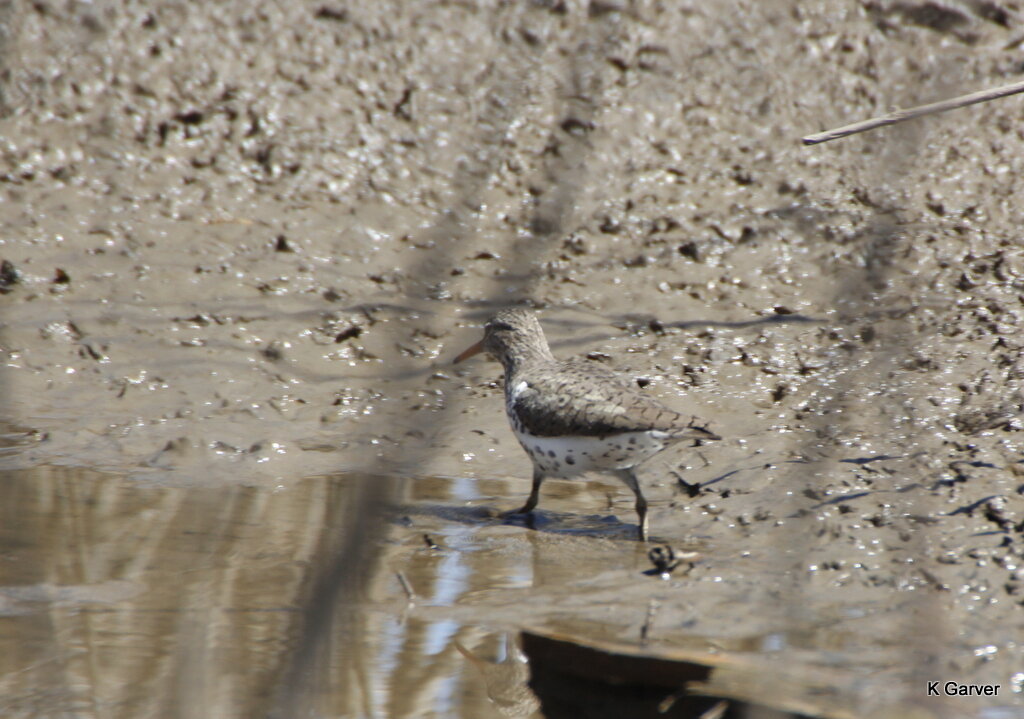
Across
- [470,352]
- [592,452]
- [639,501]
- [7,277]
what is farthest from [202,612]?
[7,277]

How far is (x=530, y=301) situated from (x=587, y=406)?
2.26 meters

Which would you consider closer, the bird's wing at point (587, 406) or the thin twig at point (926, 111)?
the thin twig at point (926, 111)

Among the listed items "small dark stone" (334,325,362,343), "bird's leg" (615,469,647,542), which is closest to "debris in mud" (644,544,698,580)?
"bird's leg" (615,469,647,542)

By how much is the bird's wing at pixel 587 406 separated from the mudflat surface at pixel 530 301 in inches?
20.0

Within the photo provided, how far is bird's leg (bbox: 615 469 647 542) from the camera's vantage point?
5.19 m

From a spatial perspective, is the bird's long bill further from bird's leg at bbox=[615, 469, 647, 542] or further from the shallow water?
bird's leg at bbox=[615, 469, 647, 542]

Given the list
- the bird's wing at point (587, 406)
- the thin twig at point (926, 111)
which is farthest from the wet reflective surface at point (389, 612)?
the thin twig at point (926, 111)

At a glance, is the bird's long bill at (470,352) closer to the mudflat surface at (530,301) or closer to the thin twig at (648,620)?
the mudflat surface at (530,301)

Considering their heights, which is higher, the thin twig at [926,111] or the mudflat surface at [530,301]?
the thin twig at [926,111]

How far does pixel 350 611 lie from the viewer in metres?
4.27

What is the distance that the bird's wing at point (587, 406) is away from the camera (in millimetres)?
5141

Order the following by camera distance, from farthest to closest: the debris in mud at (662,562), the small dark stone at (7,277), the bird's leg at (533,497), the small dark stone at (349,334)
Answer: the small dark stone at (7,277), the small dark stone at (349,334), the bird's leg at (533,497), the debris in mud at (662,562)

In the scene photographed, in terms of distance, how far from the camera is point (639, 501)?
523cm

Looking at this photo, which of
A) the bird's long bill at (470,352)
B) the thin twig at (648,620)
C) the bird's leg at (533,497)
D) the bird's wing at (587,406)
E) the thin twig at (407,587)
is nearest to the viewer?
the thin twig at (648,620)
